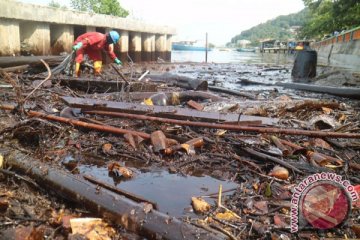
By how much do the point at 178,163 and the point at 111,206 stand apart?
1.40 metres

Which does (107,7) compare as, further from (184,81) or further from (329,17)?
(184,81)

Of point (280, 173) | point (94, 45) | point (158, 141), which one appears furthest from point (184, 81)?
point (280, 173)

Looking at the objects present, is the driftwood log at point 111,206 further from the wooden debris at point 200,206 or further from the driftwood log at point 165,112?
the driftwood log at point 165,112

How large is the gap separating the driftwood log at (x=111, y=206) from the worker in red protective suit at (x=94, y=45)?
6519 mm

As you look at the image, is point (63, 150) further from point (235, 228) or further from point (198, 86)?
point (198, 86)

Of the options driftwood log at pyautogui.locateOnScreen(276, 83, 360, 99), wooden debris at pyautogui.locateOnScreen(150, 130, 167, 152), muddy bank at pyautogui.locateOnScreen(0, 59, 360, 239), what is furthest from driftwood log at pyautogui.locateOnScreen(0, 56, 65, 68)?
driftwood log at pyautogui.locateOnScreen(276, 83, 360, 99)

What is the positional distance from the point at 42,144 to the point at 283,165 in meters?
2.94

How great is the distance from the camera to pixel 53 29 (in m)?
13.4

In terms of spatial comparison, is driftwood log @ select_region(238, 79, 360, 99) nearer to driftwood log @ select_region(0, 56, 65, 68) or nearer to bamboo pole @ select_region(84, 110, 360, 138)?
bamboo pole @ select_region(84, 110, 360, 138)

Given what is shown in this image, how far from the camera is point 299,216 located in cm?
238

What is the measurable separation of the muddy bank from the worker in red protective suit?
3580 mm

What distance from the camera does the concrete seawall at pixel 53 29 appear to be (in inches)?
410

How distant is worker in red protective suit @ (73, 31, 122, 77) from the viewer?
29.6 feet

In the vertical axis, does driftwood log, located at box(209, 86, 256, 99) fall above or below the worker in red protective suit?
below
